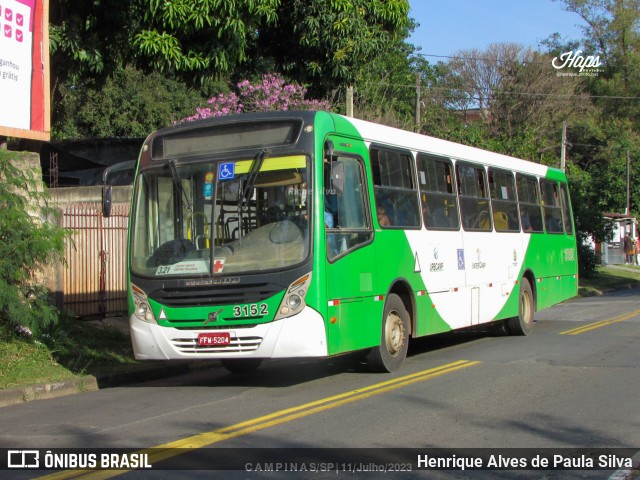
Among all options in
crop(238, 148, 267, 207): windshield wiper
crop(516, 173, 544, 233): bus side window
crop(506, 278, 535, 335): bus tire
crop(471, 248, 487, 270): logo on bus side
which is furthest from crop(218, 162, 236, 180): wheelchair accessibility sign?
crop(516, 173, 544, 233): bus side window

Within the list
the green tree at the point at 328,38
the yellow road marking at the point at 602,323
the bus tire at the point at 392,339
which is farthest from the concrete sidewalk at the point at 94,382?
the yellow road marking at the point at 602,323

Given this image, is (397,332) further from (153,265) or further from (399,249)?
(153,265)

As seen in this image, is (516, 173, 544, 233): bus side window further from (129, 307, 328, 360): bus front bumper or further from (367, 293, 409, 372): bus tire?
(129, 307, 328, 360): bus front bumper

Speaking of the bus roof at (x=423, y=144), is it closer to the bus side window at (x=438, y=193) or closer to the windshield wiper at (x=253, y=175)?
the bus side window at (x=438, y=193)

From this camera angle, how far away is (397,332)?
10734 millimetres

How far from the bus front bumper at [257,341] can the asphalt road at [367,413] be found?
0.49 metres

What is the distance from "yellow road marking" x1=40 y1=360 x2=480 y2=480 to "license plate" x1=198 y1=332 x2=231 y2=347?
4.26 feet

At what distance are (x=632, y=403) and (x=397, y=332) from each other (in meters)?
3.29

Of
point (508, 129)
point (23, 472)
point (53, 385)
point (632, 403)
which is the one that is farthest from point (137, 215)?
point (508, 129)

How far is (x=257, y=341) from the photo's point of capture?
9.00 m

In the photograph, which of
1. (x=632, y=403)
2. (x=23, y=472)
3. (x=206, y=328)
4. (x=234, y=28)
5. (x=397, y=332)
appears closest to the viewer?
(x=23, y=472)

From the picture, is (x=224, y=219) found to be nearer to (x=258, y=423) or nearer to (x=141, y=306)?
(x=141, y=306)

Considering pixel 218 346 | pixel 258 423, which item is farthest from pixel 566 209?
pixel 258 423

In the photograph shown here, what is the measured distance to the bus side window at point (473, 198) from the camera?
1297 centimetres
